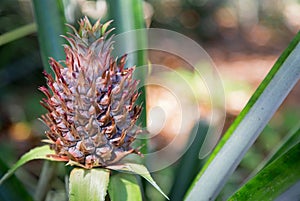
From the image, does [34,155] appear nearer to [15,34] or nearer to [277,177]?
[277,177]

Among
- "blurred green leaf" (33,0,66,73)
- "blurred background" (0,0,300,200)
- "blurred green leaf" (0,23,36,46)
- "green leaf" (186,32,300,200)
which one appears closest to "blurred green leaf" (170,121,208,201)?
"blurred background" (0,0,300,200)

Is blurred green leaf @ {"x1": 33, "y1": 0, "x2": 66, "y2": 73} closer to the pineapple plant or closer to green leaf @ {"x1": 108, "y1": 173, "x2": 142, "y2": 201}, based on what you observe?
the pineapple plant

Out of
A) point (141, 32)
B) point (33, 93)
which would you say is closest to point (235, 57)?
point (33, 93)

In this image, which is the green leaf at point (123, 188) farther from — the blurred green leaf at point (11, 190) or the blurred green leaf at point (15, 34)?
the blurred green leaf at point (15, 34)

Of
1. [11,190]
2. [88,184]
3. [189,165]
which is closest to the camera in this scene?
[88,184]

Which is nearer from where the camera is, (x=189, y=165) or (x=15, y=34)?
(x=189, y=165)

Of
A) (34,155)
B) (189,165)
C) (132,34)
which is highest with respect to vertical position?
(132,34)

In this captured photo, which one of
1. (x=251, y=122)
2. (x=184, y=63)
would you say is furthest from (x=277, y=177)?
(x=184, y=63)
